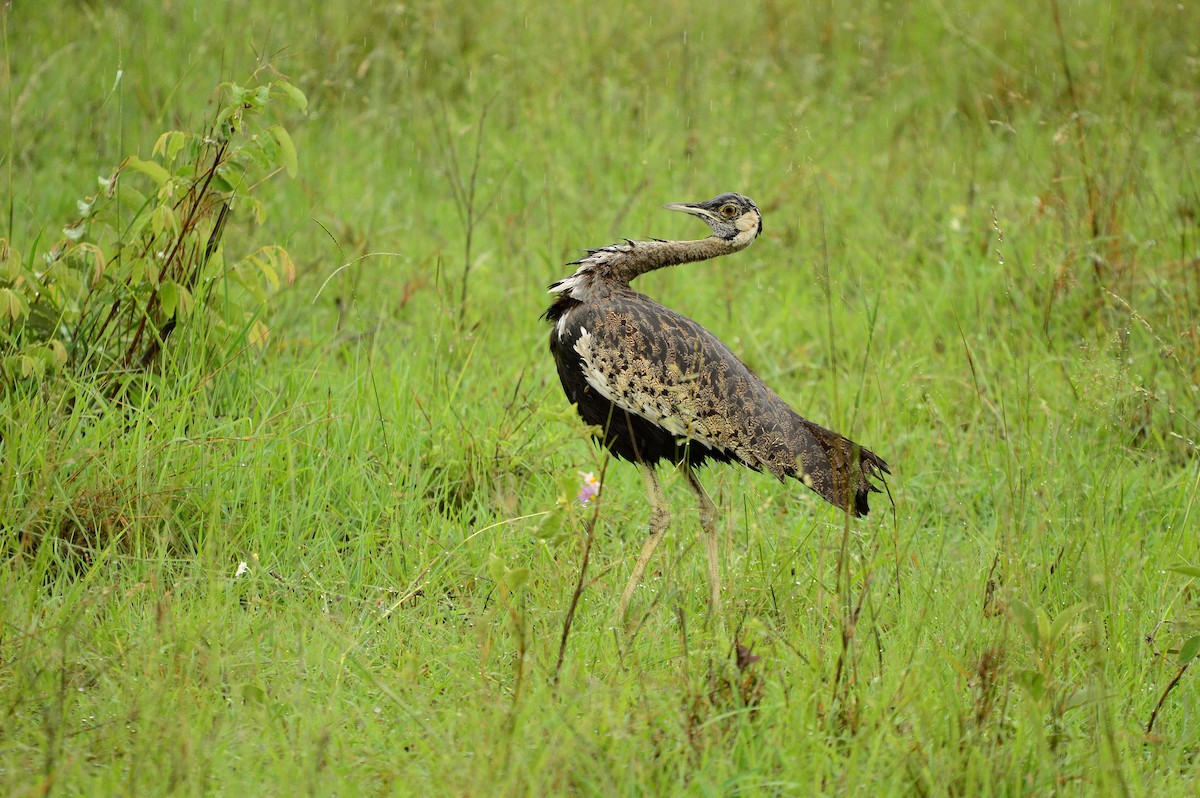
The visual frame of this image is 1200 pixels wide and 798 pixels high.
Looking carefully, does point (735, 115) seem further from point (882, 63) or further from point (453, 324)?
point (453, 324)

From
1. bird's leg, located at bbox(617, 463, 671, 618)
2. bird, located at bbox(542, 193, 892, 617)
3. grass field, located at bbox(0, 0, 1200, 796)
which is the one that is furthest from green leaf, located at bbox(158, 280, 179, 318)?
bird's leg, located at bbox(617, 463, 671, 618)

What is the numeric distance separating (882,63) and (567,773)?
7358 mm

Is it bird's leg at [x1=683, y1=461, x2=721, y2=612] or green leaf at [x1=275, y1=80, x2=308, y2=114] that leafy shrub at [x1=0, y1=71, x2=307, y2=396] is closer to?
green leaf at [x1=275, y1=80, x2=308, y2=114]

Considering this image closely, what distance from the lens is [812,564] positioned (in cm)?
410

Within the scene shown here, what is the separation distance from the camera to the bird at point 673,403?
399 cm

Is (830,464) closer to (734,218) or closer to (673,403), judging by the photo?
(673,403)

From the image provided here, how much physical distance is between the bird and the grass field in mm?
260

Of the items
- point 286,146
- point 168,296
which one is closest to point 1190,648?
point 286,146

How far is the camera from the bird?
3988mm

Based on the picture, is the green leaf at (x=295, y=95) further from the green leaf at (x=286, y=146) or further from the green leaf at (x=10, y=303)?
the green leaf at (x=10, y=303)

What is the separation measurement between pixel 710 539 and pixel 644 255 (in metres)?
1.10

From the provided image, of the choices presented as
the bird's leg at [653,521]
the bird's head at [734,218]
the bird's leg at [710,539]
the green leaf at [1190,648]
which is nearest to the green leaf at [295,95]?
the bird's head at [734,218]

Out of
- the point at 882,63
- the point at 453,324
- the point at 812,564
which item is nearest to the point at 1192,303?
the point at 812,564

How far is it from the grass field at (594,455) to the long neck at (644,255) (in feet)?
1.40
